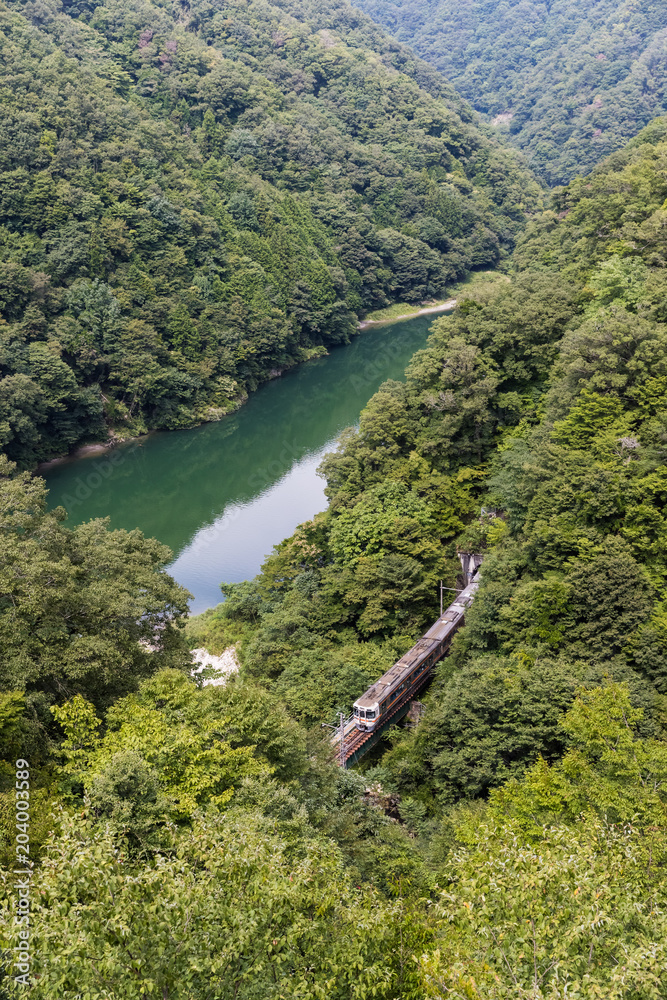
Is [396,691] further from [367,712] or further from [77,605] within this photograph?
[77,605]

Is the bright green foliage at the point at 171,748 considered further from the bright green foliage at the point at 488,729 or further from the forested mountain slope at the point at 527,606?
the bright green foliage at the point at 488,729

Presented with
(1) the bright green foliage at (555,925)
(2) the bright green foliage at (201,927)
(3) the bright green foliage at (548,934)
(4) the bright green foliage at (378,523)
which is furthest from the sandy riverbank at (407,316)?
(3) the bright green foliage at (548,934)

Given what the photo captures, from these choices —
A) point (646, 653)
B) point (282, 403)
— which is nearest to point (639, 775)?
point (646, 653)

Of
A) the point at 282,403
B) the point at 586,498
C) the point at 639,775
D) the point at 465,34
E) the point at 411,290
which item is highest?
the point at 465,34

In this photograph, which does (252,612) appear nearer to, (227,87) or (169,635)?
(169,635)

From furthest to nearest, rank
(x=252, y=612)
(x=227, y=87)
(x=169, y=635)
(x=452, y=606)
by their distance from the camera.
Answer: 1. (x=227, y=87)
2. (x=252, y=612)
3. (x=452, y=606)
4. (x=169, y=635)

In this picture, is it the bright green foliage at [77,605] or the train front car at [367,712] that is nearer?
the bright green foliage at [77,605]

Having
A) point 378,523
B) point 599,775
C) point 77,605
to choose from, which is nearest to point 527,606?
point 599,775
